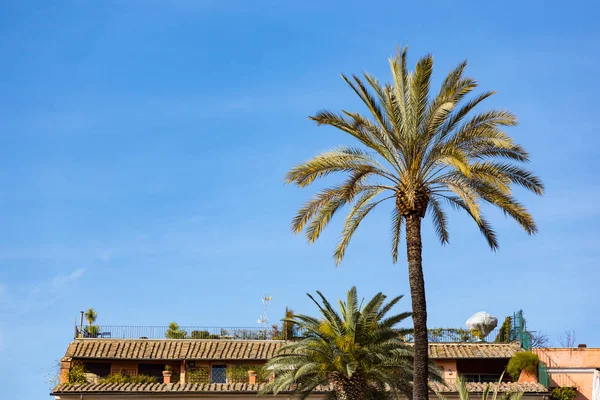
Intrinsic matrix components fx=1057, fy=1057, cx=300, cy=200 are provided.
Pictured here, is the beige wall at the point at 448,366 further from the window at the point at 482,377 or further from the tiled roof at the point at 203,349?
the window at the point at 482,377

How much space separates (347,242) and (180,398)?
877 inches

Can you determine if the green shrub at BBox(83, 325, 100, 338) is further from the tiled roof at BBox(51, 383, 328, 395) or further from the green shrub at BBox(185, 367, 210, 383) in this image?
the green shrub at BBox(185, 367, 210, 383)

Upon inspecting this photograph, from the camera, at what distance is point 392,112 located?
3441 cm

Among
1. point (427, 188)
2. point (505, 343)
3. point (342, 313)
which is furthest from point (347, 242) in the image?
point (505, 343)

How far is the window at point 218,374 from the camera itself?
191 ft

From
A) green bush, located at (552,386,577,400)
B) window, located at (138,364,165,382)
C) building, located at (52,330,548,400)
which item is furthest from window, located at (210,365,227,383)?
green bush, located at (552,386,577,400)

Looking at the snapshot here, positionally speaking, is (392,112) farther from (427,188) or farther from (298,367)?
(298,367)

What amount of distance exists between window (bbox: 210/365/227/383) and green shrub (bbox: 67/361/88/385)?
6822mm

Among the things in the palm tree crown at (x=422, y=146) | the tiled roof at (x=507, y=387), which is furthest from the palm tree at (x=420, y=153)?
the tiled roof at (x=507, y=387)

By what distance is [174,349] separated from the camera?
58.7 metres

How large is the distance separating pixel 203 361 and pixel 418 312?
2627cm

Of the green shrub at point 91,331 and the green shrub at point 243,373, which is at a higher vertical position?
the green shrub at point 91,331

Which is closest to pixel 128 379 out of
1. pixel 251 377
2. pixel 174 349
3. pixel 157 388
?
pixel 157 388

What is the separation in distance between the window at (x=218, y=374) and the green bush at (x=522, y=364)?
15.4 meters
